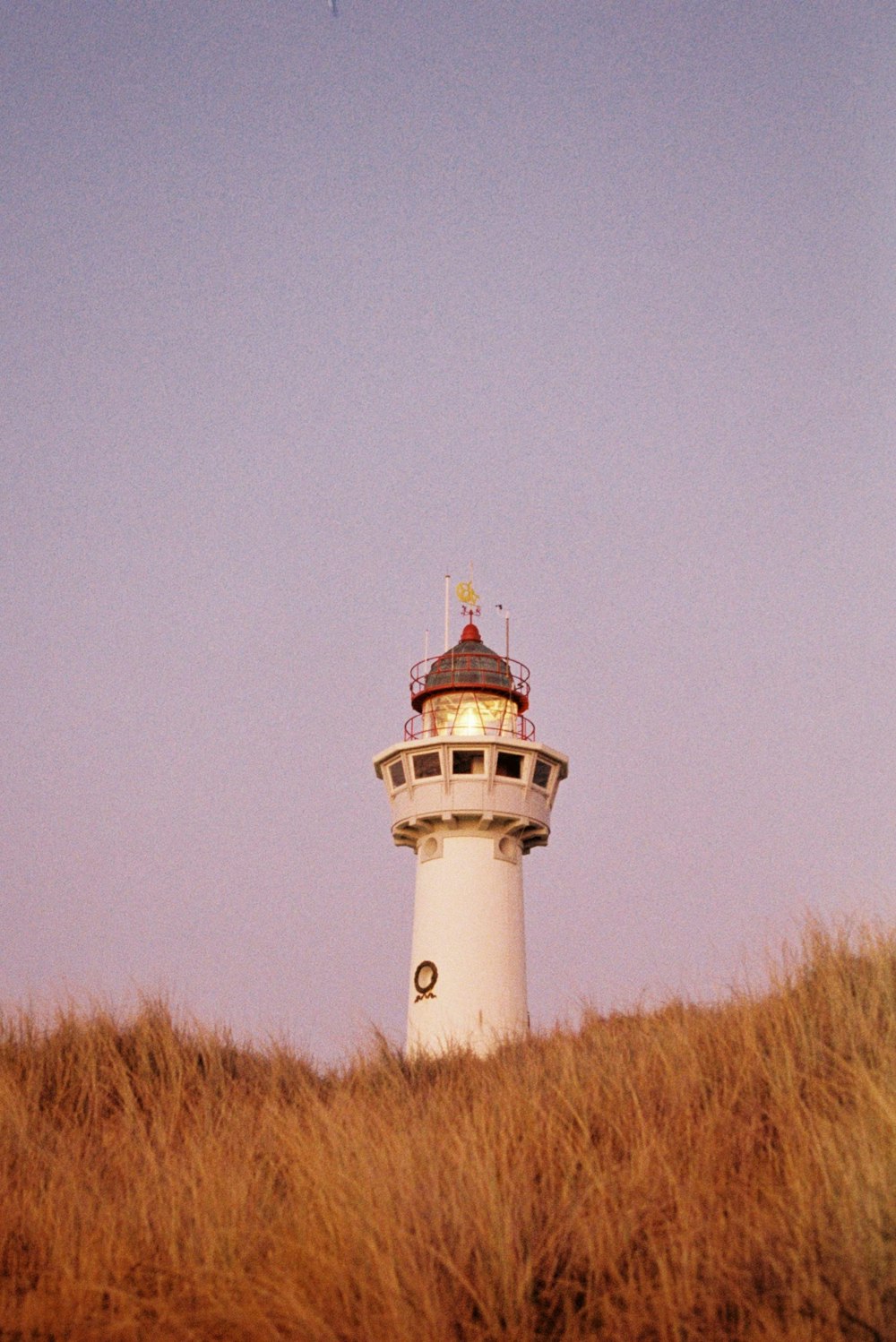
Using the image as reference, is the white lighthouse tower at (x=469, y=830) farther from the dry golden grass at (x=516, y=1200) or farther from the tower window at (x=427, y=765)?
the dry golden grass at (x=516, y=1200)

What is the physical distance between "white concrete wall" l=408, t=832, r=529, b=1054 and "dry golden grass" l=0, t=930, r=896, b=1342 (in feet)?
42.2

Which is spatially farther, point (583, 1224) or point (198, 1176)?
point (198, 1176)

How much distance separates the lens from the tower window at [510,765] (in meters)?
22.5

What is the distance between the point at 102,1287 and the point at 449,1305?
1.53m

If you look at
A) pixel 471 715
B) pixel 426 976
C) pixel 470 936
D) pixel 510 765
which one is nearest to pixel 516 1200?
pixel 470 936

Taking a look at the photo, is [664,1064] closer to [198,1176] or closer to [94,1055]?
[198,1176]

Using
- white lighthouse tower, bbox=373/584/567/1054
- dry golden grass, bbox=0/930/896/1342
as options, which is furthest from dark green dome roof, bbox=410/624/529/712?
dry golden grass, bbox=0/930/896/1342

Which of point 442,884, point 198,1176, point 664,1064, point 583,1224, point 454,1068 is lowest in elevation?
point 583,1224

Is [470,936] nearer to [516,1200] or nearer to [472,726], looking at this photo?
[472,726]

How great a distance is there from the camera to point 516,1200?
5242mm

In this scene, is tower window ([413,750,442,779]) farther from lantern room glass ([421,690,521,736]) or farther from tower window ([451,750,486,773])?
lantern room glass ([421,690,521,736])

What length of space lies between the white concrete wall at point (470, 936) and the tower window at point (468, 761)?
4.10 feet

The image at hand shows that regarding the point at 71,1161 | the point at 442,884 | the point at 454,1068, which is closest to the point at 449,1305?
the point at 71,1161

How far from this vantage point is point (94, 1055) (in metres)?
9.48
